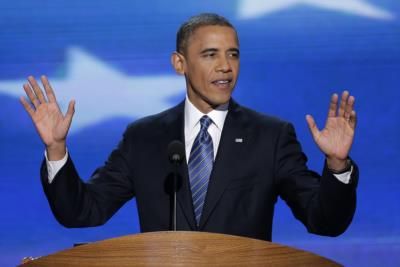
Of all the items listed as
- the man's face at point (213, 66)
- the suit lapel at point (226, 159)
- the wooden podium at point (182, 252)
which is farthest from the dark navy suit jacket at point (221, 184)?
the wooden podium at point (182, 252)

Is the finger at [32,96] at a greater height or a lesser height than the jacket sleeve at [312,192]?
greater

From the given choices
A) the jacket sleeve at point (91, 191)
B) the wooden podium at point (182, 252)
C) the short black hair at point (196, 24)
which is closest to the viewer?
the wooden podium at point (182, 252)

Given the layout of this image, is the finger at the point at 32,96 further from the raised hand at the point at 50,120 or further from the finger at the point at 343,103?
the finger at the point at 343,103

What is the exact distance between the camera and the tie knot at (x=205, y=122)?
2.76 metres

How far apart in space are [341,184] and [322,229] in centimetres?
21

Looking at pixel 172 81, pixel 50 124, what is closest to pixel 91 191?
pixel 50 124

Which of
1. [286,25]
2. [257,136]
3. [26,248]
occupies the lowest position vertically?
[26,248]

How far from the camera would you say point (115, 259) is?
1.87 metres

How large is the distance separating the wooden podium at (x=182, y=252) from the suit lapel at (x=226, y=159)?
691 millimetres

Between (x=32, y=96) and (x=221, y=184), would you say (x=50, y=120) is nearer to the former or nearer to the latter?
(x=32, y=96)

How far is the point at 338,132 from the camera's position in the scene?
2.30m

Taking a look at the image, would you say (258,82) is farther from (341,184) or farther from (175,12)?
(341,184)

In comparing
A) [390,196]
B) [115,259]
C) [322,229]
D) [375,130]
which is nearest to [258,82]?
[375,130]

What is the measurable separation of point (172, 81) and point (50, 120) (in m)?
1.32
